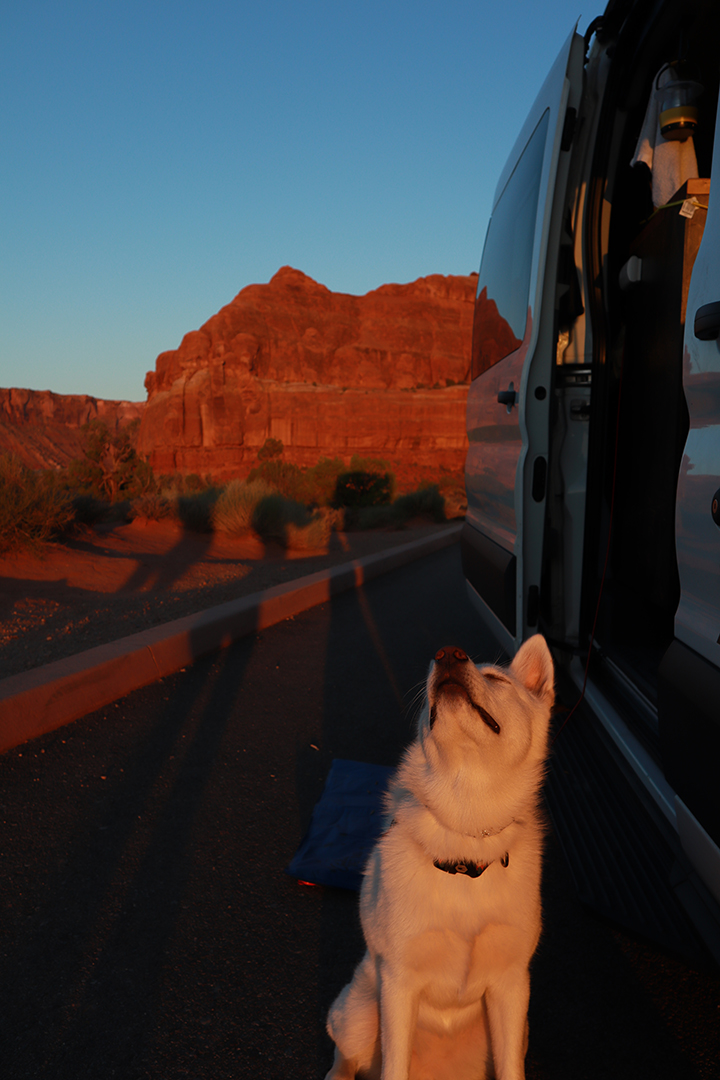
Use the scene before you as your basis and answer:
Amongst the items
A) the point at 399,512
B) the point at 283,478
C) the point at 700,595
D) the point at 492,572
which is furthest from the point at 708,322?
the point at 283,478

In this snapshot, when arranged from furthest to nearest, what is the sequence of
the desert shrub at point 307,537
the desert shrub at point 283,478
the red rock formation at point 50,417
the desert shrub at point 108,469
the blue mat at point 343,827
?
the red rock formation at point 50,417 < the desert shrub at point 283,478 < the desert shrub at point 108,469 < the desert shrub at point 307,537 < the blue mat at point 343,827

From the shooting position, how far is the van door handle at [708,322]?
5.38 feet

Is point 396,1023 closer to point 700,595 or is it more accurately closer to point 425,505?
point 700,595

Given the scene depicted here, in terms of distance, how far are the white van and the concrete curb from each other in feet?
8.68

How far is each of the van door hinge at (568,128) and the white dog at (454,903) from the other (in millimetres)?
2791

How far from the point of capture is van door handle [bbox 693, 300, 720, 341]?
1641 mm

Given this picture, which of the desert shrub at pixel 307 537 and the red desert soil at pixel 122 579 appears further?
the desert shrub at pixel 307 537

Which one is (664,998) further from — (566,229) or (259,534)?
(259,534)

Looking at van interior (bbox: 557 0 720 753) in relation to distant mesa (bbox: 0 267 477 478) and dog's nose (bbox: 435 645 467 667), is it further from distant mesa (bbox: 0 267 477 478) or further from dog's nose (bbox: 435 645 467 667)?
distant mesa (bbox: 0 267 477 478)

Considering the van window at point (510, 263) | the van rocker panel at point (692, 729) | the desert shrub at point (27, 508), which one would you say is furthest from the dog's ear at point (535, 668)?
the desert shrub at point (27, 508)

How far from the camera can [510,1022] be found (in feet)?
5.60

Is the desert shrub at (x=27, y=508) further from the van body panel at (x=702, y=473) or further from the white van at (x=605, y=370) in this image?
the van body panel at (x=702, y=473)

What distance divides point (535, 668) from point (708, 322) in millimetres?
1118

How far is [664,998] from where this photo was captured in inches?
82.9
